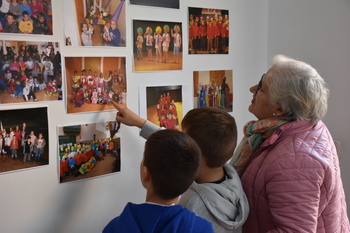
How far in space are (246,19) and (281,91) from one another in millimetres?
751

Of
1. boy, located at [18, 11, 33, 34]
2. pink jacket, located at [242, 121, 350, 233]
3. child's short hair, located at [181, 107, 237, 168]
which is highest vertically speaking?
boy, located at [18, 11, 33, 34]

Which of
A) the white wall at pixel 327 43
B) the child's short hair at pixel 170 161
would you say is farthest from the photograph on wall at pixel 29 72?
the white wall at pixel 327 43

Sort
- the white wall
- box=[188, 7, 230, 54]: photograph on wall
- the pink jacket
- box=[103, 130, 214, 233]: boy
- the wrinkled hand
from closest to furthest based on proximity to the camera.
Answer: box=[103, 130, 214, 233]: boy, the pink jacket, the wrinkled hand, box=[188, 7, 230, 54]: photograph on wall, the white wall

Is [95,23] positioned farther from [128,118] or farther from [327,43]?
[327,43]

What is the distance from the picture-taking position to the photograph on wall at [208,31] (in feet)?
5.49

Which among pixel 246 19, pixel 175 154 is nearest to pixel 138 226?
pixel 175 154

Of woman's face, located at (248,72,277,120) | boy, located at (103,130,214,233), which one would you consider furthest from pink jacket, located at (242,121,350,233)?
boy, located at (103,130,214,233)

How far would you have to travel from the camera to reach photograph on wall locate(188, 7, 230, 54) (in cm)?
167

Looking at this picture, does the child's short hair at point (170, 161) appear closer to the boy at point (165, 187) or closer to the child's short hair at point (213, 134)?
the boy at point (165, 187)

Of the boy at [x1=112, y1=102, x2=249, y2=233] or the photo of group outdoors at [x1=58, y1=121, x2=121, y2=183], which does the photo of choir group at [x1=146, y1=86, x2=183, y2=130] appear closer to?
the photo of group outdoors at [x1=58, y1=121, x2=121, y2=183]

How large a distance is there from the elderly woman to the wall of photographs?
0.43 m

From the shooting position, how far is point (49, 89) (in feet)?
4.19

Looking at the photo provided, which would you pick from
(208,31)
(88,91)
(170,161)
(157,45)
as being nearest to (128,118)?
(88,91)

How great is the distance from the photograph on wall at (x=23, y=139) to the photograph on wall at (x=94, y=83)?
12 centimetres
